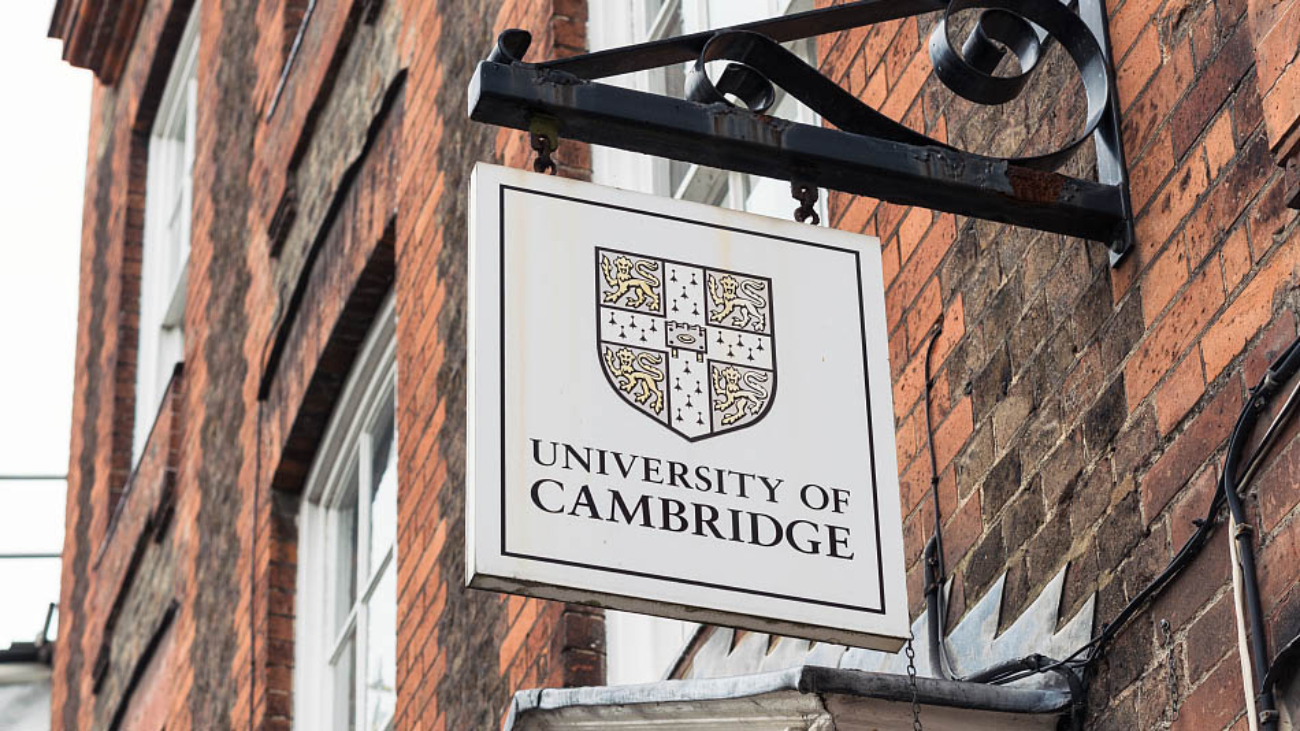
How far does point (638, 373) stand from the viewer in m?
3.87

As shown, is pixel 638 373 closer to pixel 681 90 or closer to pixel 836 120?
pixel 836 120

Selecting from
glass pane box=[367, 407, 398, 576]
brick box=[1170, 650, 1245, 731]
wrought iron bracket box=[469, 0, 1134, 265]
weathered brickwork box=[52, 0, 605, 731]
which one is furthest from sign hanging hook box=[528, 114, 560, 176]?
glass pane box=[367, 407, 398, 576]

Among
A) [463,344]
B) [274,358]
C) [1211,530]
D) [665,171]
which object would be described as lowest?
[1211,530]

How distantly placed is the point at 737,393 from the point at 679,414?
0.36ft

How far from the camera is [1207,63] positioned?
12.9 ft

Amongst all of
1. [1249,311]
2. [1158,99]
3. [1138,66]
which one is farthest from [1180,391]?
[1138,66]

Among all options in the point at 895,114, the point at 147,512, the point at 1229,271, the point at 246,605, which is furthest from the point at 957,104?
the point at 147,512

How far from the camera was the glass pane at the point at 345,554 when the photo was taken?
8633 mm

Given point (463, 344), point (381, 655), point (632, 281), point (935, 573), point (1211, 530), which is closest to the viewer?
point (1211, 530)

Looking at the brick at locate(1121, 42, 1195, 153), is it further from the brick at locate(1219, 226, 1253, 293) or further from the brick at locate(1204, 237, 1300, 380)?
the brick at locate(1204, 237, 1300, 380)

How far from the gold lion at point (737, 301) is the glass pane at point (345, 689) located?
4529mm

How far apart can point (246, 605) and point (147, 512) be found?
91.3 inches

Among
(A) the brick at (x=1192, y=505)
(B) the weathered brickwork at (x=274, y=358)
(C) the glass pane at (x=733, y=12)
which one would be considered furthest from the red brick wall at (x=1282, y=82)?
(B) the weathered brickwork at (x=274, y=358)

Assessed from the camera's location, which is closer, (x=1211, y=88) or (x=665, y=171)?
(x=1211, y=88)
